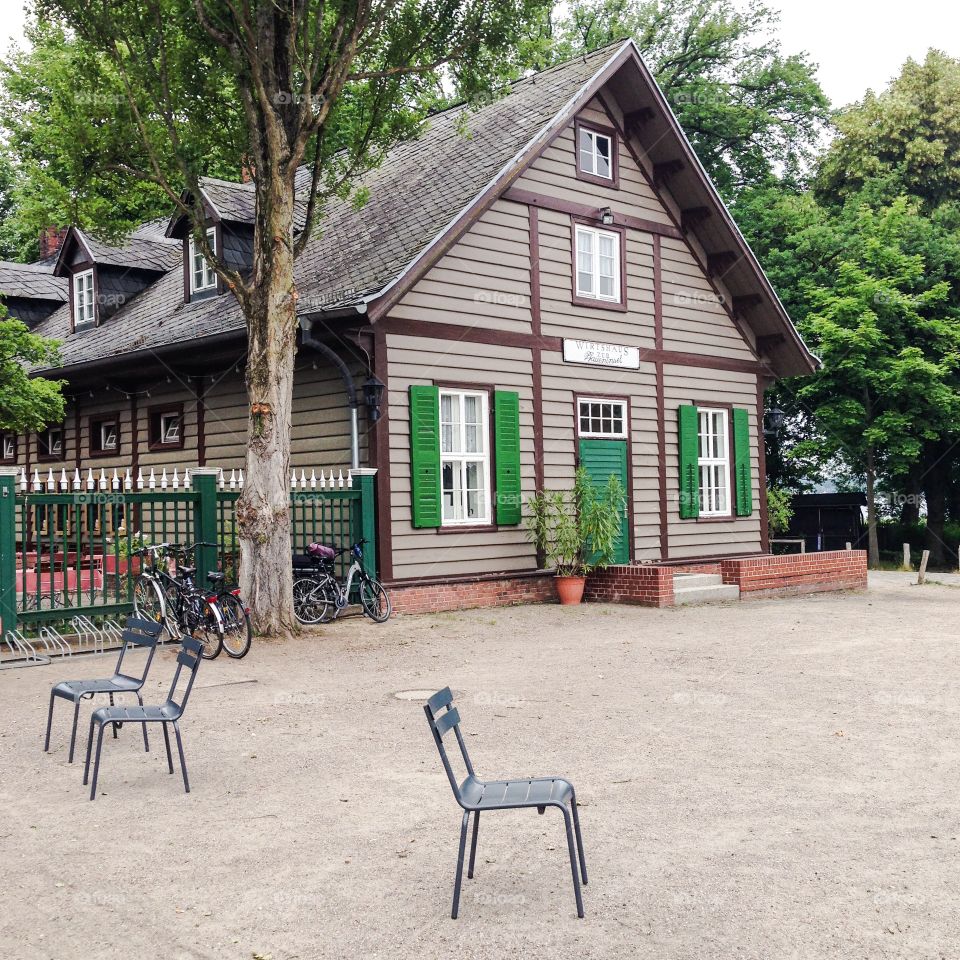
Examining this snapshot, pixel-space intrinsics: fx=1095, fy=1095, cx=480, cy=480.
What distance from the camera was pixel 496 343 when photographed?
16453 mm

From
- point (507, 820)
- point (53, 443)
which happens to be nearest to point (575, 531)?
point (507, 820)

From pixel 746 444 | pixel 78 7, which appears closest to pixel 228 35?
pixel 78 7

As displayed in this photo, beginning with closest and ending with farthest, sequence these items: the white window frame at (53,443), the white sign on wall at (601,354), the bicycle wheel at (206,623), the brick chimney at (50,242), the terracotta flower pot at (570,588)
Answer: the bicycle wheel at (206,623)
the terracotta flower pot at (570,588)
the white sign on wall at (601,354)
the white window frame at (53,443)
the brick chimney at (50,242)

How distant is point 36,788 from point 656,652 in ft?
22.7

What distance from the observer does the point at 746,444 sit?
20.9 metres

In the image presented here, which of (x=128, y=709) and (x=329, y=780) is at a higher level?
(x=128, y=709)

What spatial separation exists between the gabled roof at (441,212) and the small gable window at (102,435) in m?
1.32

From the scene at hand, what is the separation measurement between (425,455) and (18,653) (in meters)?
6.06

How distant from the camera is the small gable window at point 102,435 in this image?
20.5m

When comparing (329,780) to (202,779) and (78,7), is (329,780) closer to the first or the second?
Answer: (202,779)

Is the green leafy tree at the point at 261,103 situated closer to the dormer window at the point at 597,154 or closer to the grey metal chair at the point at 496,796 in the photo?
the dormer window at the point at 597,154

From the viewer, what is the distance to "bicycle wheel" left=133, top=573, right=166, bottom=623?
12161 millimetres

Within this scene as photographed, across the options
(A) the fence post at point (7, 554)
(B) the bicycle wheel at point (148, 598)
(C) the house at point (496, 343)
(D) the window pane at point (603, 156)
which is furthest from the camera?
(D) the window pane at point (603, 156)

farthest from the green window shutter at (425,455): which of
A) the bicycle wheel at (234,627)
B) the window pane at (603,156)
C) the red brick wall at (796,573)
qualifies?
the window pane at (603,156)
